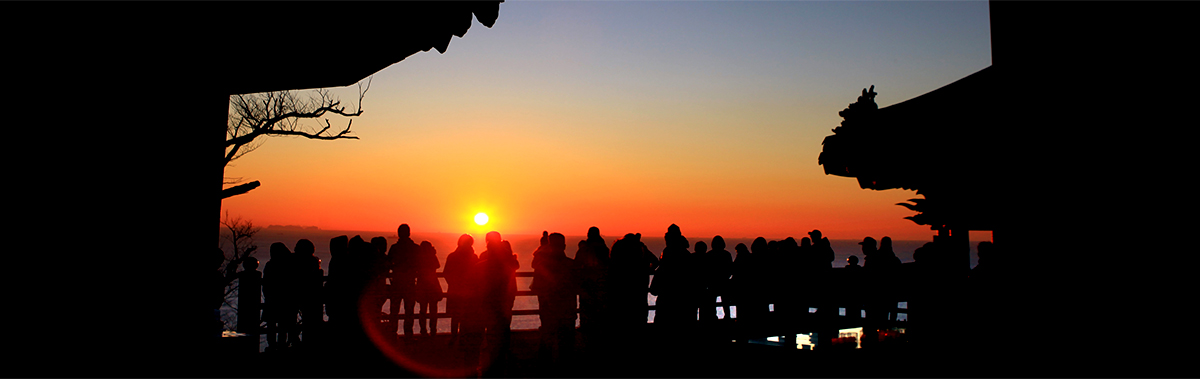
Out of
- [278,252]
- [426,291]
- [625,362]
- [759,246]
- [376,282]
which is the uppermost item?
[759,246]

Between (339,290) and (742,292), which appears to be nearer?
(339,290)

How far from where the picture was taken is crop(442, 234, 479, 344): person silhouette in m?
7.68

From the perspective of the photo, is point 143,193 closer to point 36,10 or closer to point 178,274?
point 178,274

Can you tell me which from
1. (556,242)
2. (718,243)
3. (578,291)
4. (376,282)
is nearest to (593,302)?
(578,291)

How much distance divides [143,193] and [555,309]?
196 inches

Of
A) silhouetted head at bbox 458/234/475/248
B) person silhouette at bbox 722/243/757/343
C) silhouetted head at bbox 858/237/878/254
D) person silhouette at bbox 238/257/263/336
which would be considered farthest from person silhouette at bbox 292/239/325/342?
silhouetted head at bbox 858/237/878/254

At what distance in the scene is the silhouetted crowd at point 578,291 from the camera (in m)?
7.42

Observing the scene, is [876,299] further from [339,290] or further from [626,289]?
[339,290]

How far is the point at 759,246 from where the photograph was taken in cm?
937

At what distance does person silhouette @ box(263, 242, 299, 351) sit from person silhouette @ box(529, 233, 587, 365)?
2.92 m

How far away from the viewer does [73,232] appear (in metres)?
2.94

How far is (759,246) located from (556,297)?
3353mm

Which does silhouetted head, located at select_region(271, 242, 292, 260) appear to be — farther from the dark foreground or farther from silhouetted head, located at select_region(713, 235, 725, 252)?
silhouetted head, located at select_region(713, 235, 725, 252)

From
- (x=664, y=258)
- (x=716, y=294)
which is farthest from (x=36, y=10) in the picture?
(x=716, y=294)
